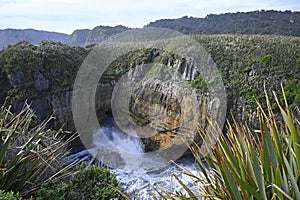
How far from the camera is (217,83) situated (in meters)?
10.8

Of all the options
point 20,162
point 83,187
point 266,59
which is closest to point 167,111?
Result: point 266,59

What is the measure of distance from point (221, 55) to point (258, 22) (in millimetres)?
17850

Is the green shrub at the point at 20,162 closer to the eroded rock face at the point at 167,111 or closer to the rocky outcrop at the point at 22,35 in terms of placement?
the eroded rock face at the point at 167,111

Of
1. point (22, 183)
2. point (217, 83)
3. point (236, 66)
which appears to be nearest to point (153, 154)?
point (217, 83)

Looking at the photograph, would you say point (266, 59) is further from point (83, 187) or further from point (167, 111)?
point (83, 187)

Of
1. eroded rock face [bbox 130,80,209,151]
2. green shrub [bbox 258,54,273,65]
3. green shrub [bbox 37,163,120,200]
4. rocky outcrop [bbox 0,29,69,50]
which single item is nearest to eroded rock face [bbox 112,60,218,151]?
eroded rock face [bbox 130,80,209,151]

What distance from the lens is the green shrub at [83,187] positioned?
8.55 feet

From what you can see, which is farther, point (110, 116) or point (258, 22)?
point (258, 22)

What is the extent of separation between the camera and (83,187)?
2.94 m

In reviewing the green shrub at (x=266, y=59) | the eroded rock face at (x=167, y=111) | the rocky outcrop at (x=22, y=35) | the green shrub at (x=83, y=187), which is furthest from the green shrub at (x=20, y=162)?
the rocky outcrop at (x=22, y=35)

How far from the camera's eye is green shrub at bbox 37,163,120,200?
261 cm

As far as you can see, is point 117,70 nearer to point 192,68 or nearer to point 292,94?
point 192,68

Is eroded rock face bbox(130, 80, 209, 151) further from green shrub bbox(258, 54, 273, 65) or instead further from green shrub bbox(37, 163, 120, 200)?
green shrub bbox(37, 163, 120, 200)

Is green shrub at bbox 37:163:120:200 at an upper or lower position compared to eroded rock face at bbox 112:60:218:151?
upper
